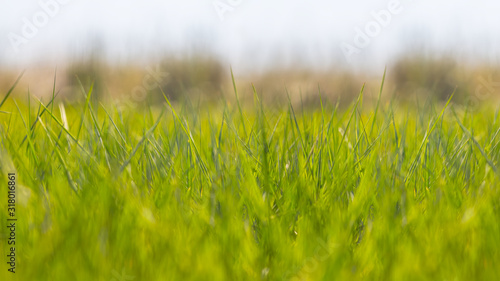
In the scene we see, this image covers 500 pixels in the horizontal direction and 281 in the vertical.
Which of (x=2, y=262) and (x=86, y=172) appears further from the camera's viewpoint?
(x=86, y=172)

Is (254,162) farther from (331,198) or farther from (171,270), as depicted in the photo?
(171,270)

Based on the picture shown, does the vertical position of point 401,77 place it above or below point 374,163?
below

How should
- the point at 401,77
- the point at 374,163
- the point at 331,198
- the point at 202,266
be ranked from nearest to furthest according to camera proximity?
the point at 202,266 < the point at 331,198 < the point at 374,163 < the point at 401,77

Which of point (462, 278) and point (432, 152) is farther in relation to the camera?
point (432, 152)

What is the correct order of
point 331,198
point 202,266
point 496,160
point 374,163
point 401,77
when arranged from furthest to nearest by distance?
1. point 401,77
2. point 496,160
3. point 374,163
4. point 331,198
5. point 202,266

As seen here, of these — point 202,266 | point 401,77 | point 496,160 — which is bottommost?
point 401,77

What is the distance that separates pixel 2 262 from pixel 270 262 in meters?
0.51

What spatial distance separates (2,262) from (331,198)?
27.9 inches

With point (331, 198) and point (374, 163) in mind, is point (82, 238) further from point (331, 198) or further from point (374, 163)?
point (374, 163)

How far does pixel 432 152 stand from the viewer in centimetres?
149

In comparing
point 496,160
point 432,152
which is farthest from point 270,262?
point 496,160

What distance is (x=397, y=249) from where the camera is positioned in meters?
0.96

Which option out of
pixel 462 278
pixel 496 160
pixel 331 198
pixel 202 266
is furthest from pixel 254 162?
pixel 496 160

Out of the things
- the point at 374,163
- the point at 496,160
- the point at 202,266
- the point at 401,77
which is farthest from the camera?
the point at 401,77
